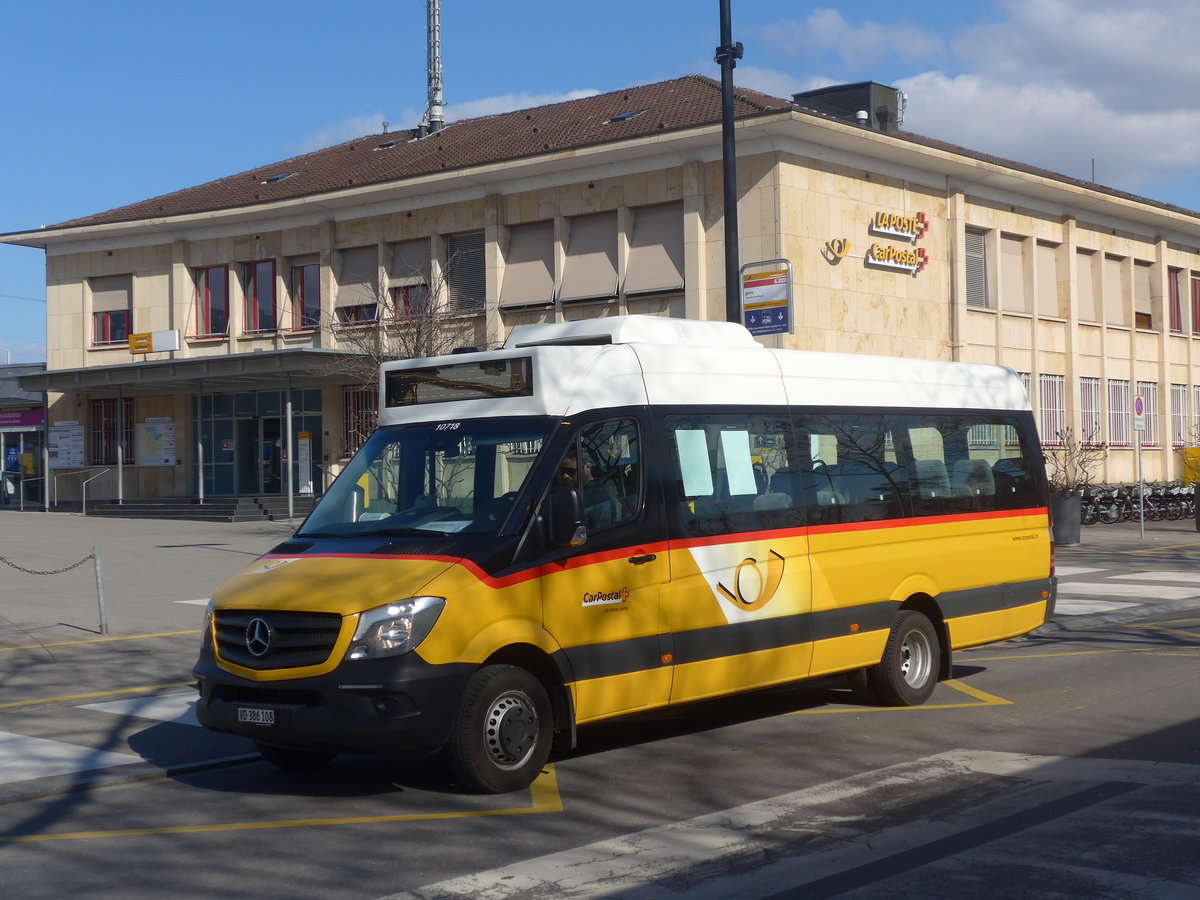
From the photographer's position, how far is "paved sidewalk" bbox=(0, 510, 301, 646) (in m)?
16.1

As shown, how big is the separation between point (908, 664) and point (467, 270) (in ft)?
91.6

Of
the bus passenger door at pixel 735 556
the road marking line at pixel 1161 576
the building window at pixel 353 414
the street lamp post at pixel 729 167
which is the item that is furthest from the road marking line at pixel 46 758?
the building window at pixel 353 414

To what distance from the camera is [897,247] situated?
34500mm

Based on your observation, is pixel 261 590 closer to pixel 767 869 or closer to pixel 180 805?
pixel 180 805

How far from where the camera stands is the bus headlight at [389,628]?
7.12 metres

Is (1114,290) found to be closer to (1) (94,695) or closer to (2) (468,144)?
(2) (468,144)

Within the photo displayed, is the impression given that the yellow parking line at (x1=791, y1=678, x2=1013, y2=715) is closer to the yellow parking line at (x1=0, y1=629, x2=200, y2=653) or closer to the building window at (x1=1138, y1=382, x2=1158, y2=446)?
the yellow parking line at (x1=0, y1=629, x2=200, y2=653)

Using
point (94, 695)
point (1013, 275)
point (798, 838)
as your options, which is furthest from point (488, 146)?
point (798, 838)

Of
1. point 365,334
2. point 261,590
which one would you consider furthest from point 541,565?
point 365,334

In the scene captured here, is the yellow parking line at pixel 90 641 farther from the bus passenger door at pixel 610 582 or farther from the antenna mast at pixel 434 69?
the antenna mast at pixel 434 69

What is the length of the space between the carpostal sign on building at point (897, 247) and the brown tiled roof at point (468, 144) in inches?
155

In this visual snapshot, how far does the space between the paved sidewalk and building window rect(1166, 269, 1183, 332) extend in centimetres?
2995

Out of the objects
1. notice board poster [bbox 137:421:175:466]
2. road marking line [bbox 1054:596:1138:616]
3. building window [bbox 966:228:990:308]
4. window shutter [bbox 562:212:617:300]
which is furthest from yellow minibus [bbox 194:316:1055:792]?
notice board poster [bbox 137:421:175:466]

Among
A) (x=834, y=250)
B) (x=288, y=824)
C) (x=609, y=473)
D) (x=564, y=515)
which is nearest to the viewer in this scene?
(x=288, y=824)
